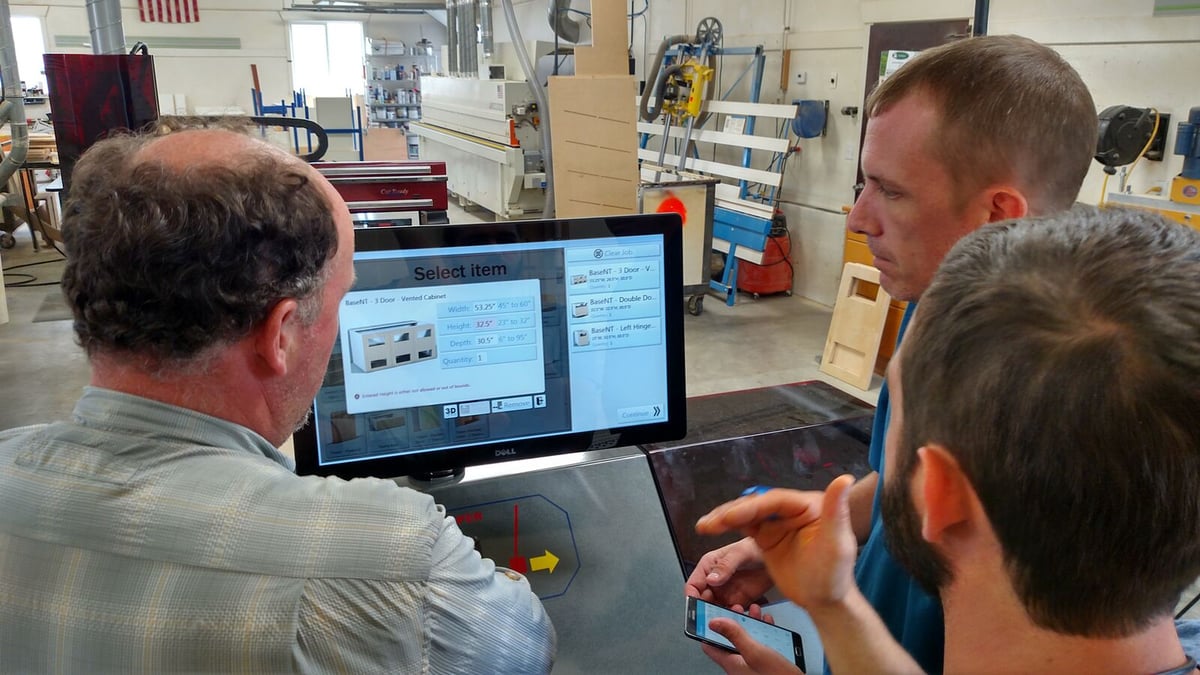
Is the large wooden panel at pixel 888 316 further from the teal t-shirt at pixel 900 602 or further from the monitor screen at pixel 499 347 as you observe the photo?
the teal t-shirt at pixel 900 602

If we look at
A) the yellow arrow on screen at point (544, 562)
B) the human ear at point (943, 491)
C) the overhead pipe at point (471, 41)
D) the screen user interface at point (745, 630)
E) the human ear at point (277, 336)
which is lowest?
the yellow arrow on screen at point (544, 562)

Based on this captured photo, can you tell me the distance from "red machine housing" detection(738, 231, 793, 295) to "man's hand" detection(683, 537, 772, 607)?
4.41 metres

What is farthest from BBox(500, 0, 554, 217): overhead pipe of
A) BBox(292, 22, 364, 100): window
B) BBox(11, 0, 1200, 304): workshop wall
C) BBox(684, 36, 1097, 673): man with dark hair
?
BBox(292, 22, 364, 100): window

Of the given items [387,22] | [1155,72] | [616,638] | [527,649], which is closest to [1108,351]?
[527,649]

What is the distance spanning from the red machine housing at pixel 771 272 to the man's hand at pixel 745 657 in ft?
15.1

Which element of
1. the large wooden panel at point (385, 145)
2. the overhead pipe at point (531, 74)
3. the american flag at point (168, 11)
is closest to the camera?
the overhead pipe at point (531, 74)

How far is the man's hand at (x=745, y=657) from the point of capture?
0.81 meters

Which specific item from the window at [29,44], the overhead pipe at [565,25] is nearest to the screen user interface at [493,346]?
the overhead pipe at [565,25]

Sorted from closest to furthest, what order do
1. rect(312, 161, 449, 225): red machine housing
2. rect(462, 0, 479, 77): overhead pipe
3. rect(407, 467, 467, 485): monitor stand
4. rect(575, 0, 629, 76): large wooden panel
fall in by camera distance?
rect(407, 467, 467, 485): monitor stand, rect(575, 0, 629, 76): large wooden panel, rect(312, 161, 449, 225): red machine housing, rect(462, 0, 479, 77): overhead pipe

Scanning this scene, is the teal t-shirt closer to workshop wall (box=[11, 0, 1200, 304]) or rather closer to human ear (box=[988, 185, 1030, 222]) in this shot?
human ear (box=[988, 185, 1030, 222])

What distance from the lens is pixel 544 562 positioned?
1.11m

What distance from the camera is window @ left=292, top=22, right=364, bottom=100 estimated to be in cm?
1151

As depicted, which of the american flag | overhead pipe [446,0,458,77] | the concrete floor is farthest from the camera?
the american flag

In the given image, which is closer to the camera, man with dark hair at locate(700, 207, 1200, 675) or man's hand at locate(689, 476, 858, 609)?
man with dark hair at locate(700, 207, 1200, 675)
